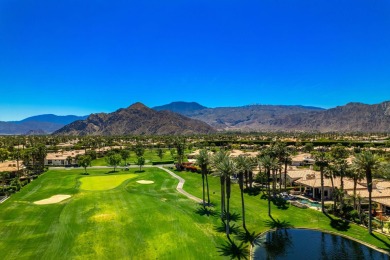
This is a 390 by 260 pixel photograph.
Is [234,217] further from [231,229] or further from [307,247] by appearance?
[307,247]

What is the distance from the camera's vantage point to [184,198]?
2554 inches

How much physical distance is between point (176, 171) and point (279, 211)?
48279mm

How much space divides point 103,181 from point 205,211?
132ft

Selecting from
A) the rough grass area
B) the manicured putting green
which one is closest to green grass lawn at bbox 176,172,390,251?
the rough grass area

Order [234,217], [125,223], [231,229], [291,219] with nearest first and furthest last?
1. [231,229]
2. [125,223]
3. [291,219]
4. [234,217]

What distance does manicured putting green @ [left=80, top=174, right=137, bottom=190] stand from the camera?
7619cm

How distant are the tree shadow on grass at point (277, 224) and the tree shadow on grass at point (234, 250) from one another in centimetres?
928

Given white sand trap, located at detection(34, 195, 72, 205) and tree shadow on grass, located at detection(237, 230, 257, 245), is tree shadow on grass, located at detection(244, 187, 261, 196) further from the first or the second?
white sand trap, located at detection(34, 195, 72, 205)

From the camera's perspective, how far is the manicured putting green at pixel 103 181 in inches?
3000

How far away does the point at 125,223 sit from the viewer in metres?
49.2

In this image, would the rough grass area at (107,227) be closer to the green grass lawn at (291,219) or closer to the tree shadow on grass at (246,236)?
the tree shadow on grass at (246,236)

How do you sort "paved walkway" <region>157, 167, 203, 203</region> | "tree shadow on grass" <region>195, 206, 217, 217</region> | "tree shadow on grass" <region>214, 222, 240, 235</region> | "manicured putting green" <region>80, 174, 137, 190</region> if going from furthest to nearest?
"manicured putting green" <region>80, 174, 137, 190</region>, "paved walkway" <region>157, 167, 203, 203</region>, "tree shadow on grass" <region>195, 206, 217, 217</region>, "tree shadow on grass" <region>214, 222, 240, 235</region>

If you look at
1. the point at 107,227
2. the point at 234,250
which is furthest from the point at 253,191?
the point at 107,227

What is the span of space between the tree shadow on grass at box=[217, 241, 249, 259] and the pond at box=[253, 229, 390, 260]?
1328mm
